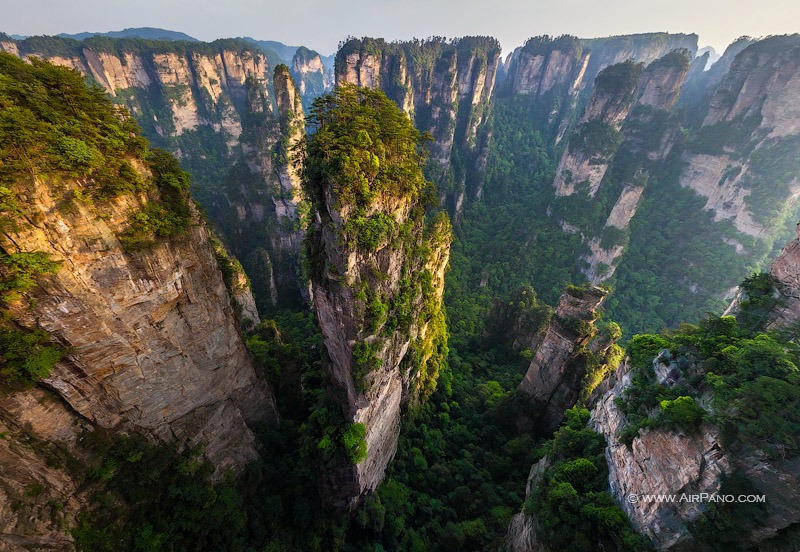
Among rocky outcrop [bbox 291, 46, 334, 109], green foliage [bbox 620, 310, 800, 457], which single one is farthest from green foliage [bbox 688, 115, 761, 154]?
rocky outcrop [bbox 291, 46, 334, 109]

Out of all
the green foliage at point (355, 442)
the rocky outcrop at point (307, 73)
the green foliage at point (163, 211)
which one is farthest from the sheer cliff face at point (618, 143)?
the rocky outcrop at point (307, 73)

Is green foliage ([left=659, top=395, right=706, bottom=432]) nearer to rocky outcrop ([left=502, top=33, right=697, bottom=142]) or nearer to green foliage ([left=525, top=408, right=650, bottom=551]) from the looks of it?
green foliage ([left=525, top=408, right=650, bottom=551])

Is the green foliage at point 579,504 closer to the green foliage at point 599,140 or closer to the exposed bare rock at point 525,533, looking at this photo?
the exposed bare rock at point 525,533

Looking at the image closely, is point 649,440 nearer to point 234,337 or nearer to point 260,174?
point 234,337

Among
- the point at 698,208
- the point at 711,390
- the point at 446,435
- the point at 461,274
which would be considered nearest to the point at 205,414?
the point at 446,435

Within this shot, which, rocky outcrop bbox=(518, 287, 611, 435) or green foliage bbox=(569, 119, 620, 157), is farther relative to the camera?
green foliage bbox=(569, 119, 620, 157)

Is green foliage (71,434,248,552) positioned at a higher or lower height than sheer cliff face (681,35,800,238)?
lower

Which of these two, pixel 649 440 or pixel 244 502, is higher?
pixel 649 440
